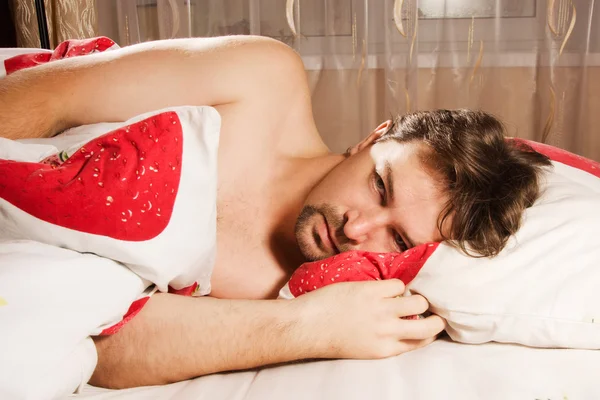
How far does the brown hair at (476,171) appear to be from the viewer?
3.46ft

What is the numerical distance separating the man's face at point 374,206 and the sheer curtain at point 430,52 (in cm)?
116

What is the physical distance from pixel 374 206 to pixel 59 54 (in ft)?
2.89

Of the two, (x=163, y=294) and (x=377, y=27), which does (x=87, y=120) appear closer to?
(x=163, y=294)

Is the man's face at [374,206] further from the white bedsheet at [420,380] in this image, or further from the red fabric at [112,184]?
the red fabric at [112,184]

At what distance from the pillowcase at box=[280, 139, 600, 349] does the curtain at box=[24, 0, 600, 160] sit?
1398mm

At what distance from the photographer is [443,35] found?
2.38 m

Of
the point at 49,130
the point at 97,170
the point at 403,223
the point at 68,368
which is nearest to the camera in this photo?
the point at 68,368

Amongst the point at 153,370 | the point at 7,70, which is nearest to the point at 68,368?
the point at 153,370

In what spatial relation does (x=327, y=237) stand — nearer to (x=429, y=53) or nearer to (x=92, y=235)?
(x=92, y=235)

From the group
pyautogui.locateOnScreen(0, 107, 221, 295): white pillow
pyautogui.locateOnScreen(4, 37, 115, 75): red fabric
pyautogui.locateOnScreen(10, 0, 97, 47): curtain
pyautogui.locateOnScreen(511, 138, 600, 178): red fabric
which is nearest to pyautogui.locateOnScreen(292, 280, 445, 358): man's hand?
pyautogui.locateOnScreen(0, 107, 221, 295): white pillow

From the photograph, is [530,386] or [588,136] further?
[588,136]

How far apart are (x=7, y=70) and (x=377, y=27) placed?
1.50 m

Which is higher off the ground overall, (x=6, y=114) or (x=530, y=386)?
(x=6, y=114)

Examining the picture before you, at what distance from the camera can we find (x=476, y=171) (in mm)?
1193
